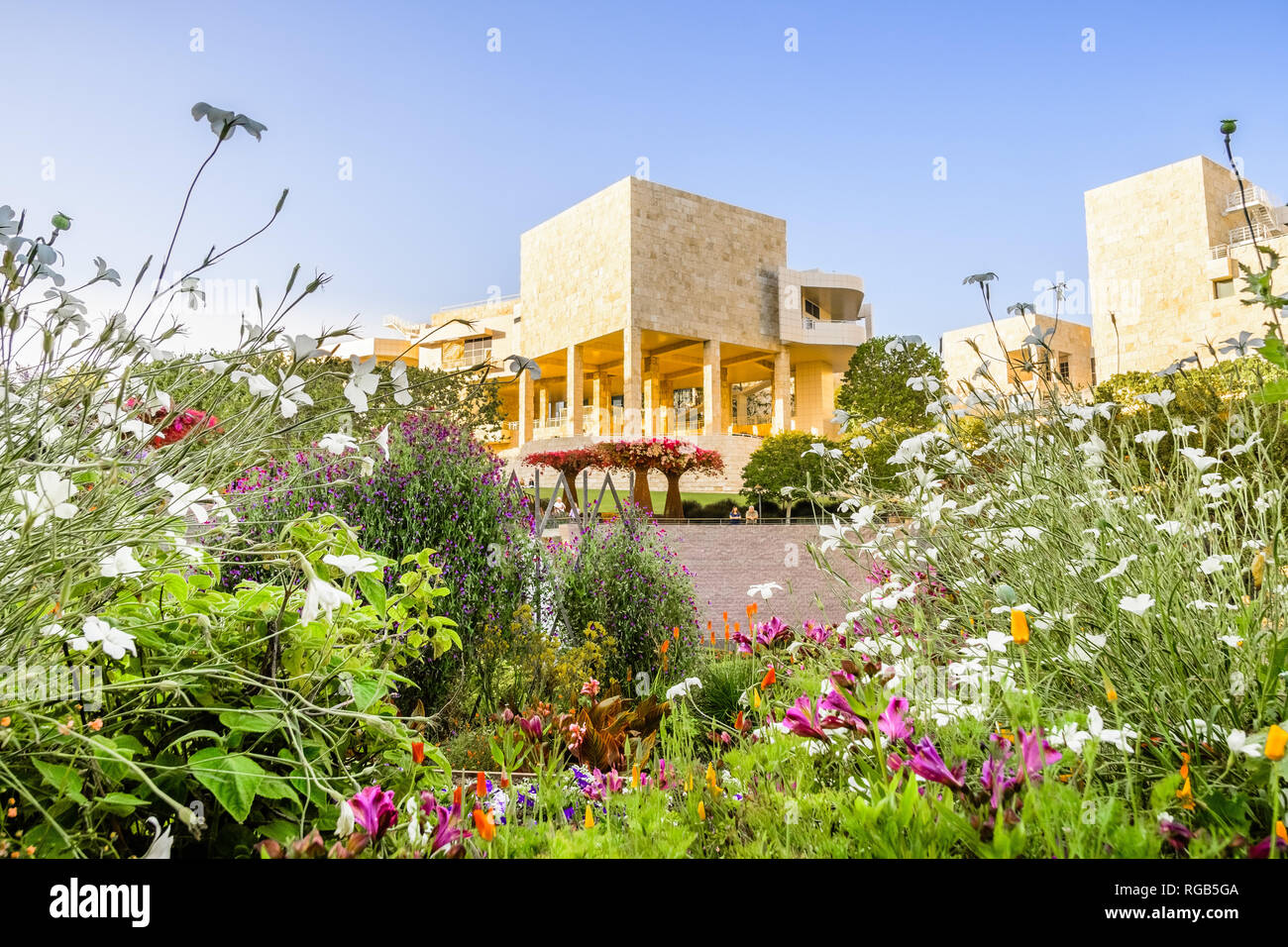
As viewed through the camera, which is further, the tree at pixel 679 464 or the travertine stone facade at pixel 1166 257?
the travertine stone facade at pixel 1166 257

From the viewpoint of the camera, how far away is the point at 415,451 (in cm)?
340

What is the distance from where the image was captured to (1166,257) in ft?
70.0

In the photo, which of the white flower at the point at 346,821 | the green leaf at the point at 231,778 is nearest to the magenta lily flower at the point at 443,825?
the white flower at the point at 346,821

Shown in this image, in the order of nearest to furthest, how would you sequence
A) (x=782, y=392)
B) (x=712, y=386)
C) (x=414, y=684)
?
(x=414, y=684) → (x=712, y=386) → (x=782, y=392)

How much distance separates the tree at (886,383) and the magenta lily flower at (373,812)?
61.2 feet

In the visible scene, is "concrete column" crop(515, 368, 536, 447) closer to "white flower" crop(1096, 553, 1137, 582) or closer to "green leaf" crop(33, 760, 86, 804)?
"white flower" crop(1096, 553, 1137, 582)

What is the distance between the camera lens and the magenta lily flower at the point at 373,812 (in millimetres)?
930

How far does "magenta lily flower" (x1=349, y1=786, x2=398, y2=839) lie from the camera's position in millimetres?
930

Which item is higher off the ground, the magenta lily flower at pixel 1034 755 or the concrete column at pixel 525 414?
the concrete column at pixel 525 414

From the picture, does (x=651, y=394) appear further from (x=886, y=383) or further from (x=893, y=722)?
(x=893, y=722)

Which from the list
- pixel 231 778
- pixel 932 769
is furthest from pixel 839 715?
pixel 231 778

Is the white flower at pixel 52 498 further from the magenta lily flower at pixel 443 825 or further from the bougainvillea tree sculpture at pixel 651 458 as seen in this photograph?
the bougainvillea tree sculpture at pixel 651 458

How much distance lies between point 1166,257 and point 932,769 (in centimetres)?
2640

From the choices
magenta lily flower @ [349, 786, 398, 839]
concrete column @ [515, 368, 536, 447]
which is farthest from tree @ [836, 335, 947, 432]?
magenta lily flower @ [349, 786, 398, 839]
